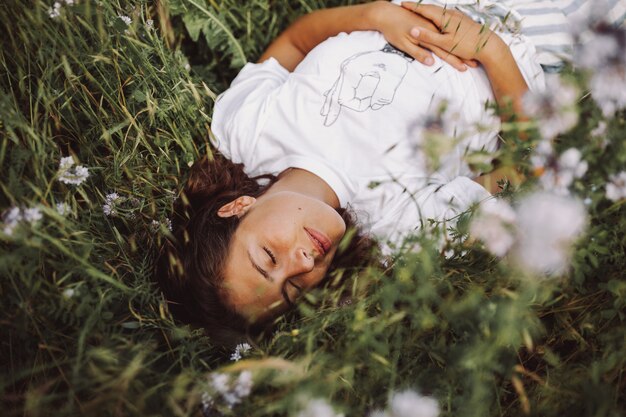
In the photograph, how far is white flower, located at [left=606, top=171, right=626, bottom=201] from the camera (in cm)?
109

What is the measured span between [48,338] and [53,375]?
128 millimetres

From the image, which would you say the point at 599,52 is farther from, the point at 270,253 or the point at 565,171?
the point at 270,253

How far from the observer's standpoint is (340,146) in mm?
2078

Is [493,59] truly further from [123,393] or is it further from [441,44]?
[123,393]

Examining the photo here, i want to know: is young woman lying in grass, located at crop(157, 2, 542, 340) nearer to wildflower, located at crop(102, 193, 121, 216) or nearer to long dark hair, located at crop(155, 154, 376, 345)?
long dark hair, located at crop(155, 154, 376, 345)

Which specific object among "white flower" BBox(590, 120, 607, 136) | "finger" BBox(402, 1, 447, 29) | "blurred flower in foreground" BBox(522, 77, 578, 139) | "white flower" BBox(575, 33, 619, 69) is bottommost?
"white flower" BBox(590, 120, 607, 136)

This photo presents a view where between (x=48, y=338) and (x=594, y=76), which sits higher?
(x=594, y=76)

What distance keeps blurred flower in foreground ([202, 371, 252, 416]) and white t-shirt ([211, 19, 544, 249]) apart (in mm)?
947

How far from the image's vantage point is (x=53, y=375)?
1525mm

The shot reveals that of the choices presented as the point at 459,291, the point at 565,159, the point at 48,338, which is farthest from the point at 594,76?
the point at 48,338

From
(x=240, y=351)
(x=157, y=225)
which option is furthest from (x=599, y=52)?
(x=157, y=225)

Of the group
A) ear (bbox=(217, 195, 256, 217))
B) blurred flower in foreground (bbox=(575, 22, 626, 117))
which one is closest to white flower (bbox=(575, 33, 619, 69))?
blurred flower in foreground (bbox=(575, 22, 626, 117))

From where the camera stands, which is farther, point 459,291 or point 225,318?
point 225,318

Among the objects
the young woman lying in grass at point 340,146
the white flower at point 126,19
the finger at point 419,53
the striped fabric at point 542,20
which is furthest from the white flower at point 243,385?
the striped fabric at point 542,20
